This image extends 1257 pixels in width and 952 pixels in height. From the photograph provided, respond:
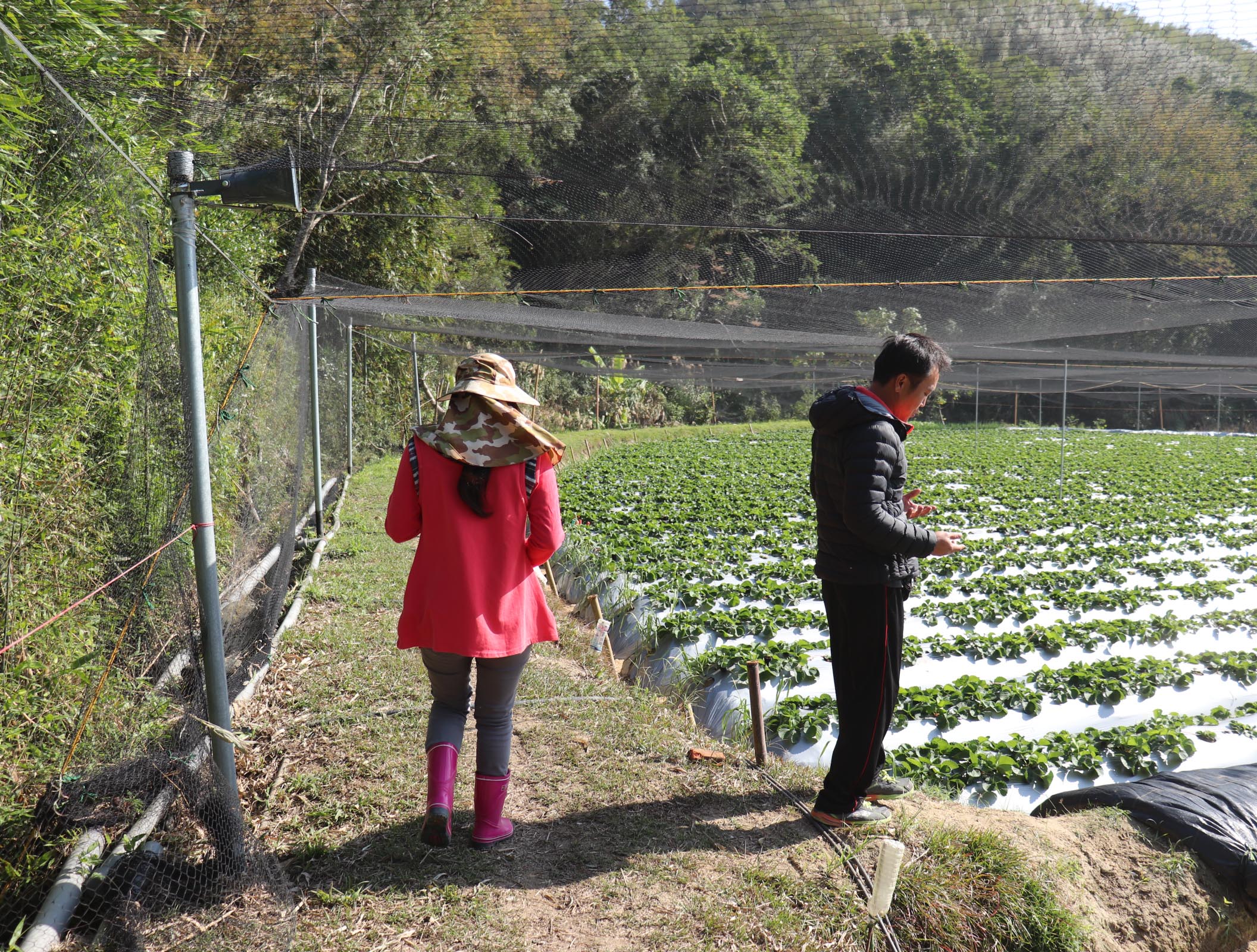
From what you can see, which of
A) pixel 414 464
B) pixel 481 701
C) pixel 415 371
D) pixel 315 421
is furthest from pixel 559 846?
pixel 415 371

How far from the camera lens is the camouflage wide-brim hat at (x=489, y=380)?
253 cm

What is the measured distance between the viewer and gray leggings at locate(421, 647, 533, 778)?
267cm

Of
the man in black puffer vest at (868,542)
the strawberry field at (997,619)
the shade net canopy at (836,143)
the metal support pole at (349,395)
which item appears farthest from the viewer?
the metal support pole at (349,395)

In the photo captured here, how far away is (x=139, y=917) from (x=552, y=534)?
1.47 metres

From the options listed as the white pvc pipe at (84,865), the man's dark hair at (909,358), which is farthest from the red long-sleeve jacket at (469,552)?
the man's dark hair at (909,358)

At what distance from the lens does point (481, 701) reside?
8.89ft

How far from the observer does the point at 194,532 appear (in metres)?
2.44

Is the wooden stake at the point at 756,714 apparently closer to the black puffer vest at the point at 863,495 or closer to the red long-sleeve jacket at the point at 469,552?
the black puffer vest at the point at 863,495

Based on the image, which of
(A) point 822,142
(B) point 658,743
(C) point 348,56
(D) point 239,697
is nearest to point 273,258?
(C) point 348,56

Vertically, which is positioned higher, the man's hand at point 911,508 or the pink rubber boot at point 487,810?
the man's hand at point 911,508

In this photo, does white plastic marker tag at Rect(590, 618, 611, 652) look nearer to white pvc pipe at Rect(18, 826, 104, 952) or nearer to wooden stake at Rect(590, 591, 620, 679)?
wooden stake at Rect(590, 591, 620, 679)

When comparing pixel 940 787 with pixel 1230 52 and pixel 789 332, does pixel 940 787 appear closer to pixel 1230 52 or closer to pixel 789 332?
pixel 1230 52

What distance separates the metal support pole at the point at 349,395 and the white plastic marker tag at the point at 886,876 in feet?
24.8

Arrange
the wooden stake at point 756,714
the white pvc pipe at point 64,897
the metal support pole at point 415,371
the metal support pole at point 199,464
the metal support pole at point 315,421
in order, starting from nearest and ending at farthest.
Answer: the white pvc pipe at point 64,897, the metal support pole at point 199,464, the wooden stake at point 756,714, the metal support pole at point 315,421, the metal support pole at point 415,371
